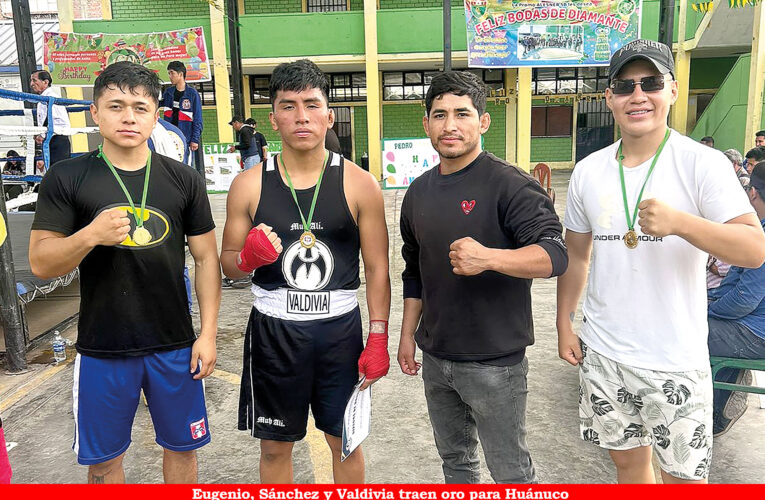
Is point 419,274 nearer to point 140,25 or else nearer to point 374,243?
point 374,243

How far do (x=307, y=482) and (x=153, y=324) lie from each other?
1282 mm

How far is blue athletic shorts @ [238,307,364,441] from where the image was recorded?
244cm

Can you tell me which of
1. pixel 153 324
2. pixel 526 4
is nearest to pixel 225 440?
pixel 153 324

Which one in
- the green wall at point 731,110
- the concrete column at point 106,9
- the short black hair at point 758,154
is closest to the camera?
the short black hair at point 758,154

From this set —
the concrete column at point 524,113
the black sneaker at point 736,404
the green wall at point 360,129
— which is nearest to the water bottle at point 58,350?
the black sneaker at point 736,404

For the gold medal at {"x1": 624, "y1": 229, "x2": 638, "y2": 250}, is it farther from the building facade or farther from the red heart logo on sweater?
the building facade

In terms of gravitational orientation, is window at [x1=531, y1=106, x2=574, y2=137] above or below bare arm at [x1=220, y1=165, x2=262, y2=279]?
above

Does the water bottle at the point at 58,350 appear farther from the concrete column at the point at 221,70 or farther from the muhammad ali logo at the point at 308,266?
the concrete column at the point at 221,70

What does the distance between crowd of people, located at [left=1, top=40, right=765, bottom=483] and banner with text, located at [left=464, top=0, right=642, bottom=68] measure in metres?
13.5

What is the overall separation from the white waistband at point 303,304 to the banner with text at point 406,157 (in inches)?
491

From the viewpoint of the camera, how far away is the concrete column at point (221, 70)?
699 inches

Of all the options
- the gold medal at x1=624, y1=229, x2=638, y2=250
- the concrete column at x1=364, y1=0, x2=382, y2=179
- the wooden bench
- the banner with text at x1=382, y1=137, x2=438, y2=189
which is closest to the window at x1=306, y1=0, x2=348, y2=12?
the concrete column at x1=364, y1=0, x2=382, y2=179

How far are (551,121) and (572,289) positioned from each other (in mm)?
22765

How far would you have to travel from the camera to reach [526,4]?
15016mm
